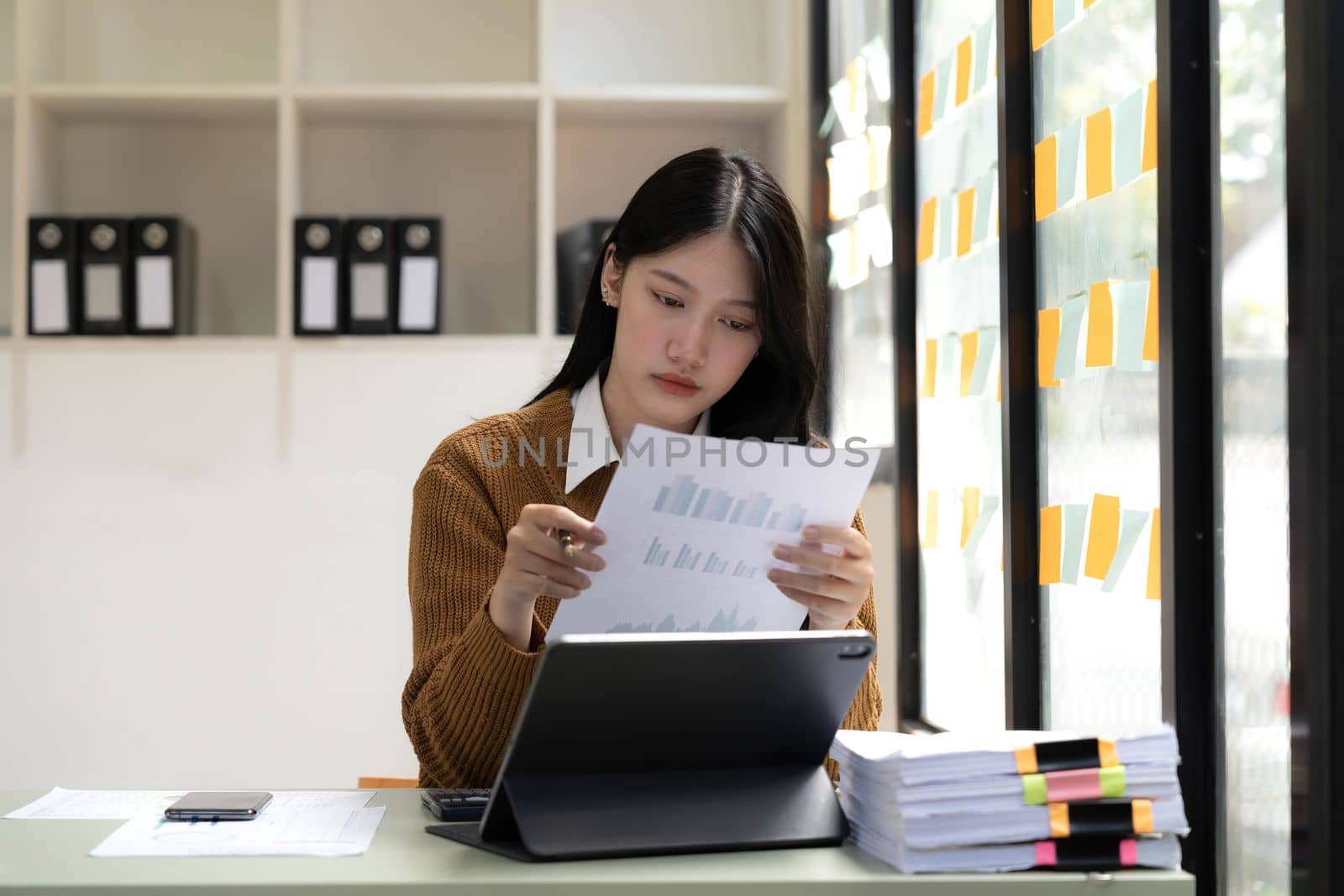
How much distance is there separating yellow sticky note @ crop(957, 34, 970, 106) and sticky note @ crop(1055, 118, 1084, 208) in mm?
364

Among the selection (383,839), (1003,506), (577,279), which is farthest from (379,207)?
(383,839)

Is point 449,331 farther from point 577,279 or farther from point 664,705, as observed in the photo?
point 664,705

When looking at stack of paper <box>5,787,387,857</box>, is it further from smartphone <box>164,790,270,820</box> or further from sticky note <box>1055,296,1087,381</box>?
sticky note <box>1055,296,1087,381</box>

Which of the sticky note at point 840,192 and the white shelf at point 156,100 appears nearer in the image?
the sticky note at point 840,192

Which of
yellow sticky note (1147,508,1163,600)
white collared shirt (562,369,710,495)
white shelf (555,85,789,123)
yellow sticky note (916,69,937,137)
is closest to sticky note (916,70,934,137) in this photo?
yellow sticky note (916,69,937,137)

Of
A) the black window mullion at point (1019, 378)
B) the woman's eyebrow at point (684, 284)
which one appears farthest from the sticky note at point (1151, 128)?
the woman's eyebrow at point (684, 284)

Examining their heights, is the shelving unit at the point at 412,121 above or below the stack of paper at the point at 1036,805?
above

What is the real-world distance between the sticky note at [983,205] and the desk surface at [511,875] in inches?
58.6

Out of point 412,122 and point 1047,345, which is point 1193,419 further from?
point 412,122

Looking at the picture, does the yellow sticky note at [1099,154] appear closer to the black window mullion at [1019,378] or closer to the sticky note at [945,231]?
the black window mullion at [1019,378]

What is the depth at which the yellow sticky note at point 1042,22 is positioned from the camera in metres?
2.06

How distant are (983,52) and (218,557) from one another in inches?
80.8

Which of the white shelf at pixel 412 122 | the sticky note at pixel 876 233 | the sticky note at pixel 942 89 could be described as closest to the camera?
the sticky note at pixel 942 89

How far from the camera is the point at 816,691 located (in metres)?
1.05
